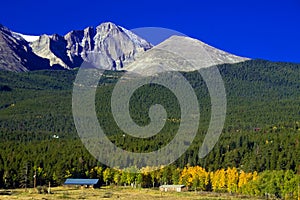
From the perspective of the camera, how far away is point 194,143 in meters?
142

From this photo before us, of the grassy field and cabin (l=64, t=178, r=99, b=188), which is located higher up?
cabin (l=64, t=178, r=99, b=188)

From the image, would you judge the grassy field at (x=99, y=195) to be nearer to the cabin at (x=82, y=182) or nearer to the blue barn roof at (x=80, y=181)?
the cabin at (x=82, y=182)

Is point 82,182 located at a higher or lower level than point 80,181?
lower

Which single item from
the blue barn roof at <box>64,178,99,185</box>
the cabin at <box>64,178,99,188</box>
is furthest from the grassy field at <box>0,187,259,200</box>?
the blue barn roof at <box>64,178,99,185</box>

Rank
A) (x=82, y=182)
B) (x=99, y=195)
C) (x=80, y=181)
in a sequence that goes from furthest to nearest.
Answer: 1. (x=80, y=181)
2. (x=82, y=182)
3. (x=99, y=195)

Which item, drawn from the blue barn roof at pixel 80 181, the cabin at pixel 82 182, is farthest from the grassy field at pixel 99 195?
the blue barn roof at pixel 80 181

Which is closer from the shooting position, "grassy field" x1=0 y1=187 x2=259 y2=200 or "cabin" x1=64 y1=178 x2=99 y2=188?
"grassy field" x1=0 y1=187 x2=259 y2=200

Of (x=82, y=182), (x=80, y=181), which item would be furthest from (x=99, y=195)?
(x=80, y=181)

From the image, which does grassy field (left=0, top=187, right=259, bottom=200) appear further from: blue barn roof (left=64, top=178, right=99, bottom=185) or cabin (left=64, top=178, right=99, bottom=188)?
blue barn roof (left=64, top=178, right=99, bottom=185)

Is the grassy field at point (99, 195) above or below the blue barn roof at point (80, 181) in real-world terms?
below

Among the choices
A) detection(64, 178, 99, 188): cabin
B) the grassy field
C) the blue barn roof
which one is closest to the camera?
the grassy field

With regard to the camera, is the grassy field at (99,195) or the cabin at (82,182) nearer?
the grassy field at (99,195)

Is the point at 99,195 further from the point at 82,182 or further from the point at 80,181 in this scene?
the point at 80,181

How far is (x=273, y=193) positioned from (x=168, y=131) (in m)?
96.5
